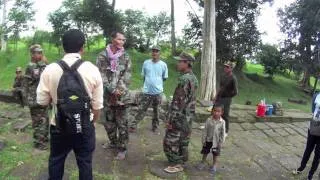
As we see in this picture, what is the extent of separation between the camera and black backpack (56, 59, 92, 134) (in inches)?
144

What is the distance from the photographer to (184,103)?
5.46m

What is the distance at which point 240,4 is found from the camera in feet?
60.5

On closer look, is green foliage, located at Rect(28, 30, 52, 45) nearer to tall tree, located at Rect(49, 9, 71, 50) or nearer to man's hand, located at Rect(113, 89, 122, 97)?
tall tree, located at Rect(49, 9, 71, 50)

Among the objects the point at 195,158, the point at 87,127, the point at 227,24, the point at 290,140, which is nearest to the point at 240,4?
the point at 227,24

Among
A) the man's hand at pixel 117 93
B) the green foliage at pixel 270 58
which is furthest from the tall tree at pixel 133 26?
the man's hand at pixel 117 93

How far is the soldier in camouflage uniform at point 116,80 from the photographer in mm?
5590

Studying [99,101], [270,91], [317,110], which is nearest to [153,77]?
[317,110]

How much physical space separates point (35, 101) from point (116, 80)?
4.38 feet

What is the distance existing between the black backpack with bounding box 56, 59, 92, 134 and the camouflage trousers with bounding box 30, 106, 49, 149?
241 centimetres

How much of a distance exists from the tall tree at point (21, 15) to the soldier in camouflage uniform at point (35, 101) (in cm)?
1471

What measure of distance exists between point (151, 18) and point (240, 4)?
4.95 m

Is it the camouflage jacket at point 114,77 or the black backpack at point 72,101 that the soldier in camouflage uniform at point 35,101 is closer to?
the camouflage jacket at point 114,77

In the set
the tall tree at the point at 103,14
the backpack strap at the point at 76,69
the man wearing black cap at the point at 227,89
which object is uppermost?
the tall tree at the point at 103,14

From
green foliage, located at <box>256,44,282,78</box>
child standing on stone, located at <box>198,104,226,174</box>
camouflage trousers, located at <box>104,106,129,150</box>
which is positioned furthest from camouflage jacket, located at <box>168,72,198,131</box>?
green foliage, located at <box>256,44,282,78</box>
